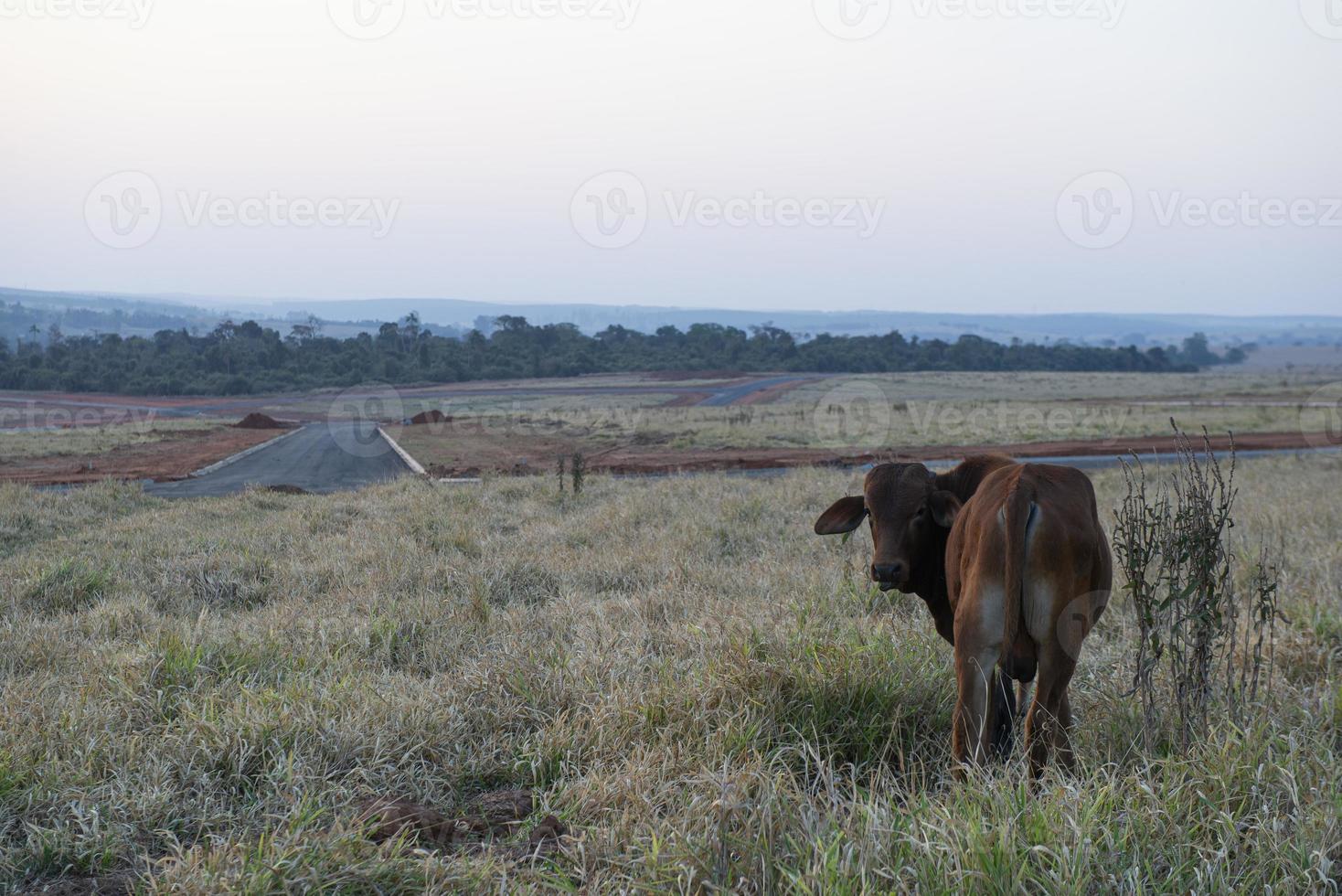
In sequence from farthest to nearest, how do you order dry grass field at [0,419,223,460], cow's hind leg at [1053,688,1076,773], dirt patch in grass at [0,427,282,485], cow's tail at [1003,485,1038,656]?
dry grass field at [0,419,223,460] → dirt patch in grass at [0,427,282,485] → cow's hind leg at [1053,688,1076,773] → cow's tail at [1003,485,1038,656]

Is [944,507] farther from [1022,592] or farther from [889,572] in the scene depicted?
[1022,592]

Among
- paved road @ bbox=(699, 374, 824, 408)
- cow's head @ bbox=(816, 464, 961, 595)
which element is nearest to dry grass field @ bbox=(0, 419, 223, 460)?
paved road @ bbox=(699, 374, 824, 408)

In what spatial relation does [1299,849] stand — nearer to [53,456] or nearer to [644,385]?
[53,456]

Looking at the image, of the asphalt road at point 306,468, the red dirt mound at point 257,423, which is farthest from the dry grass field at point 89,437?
the asphalt road at point 306,468

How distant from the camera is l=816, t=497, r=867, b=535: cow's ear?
4.50 metres

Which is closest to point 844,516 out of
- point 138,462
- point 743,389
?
point 138,462

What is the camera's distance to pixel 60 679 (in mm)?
5285

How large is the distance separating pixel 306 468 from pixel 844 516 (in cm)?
2246

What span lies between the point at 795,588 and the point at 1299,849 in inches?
182

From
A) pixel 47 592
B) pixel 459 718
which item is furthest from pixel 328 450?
pixel 459 718

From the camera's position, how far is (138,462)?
88.3 ft

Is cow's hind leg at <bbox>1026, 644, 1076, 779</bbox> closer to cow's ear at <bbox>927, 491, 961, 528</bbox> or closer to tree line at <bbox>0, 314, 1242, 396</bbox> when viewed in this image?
cow's ear at <bbox>927, 491, 961, 528</bbox>

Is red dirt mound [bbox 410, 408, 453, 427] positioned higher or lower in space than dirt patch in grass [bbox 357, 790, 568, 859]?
lower

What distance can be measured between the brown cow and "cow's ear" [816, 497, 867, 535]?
0.42 metres
